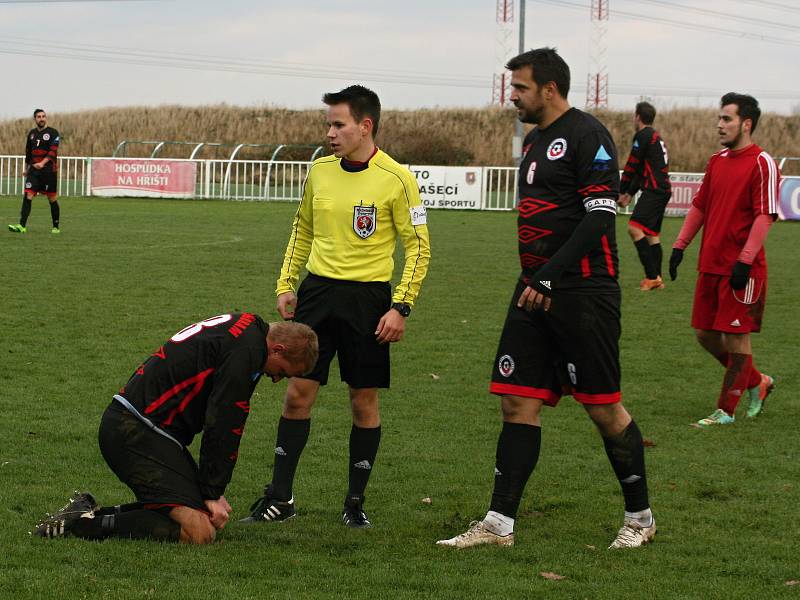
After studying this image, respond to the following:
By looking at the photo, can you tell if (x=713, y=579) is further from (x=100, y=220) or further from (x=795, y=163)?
(x=795, y=163)

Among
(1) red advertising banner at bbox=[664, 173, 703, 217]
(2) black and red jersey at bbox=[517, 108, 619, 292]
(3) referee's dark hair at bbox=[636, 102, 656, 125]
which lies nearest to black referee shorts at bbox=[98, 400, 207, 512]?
(2) black and red jersey at bbox=[517, 108, 619, 292]

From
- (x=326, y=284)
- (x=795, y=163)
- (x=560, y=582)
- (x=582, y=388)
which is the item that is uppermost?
(x=795, y=163)

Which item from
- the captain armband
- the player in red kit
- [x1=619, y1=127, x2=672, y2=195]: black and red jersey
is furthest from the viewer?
[x1=619, y1=127, x2=672, y2=195]: black and red jersey

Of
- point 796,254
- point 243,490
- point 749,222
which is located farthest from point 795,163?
point 243,490

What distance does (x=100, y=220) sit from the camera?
24203 mm

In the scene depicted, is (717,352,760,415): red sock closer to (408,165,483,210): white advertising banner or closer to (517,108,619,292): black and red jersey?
(517,108,619,292): black and red jersey

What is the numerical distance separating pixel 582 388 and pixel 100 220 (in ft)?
66.9

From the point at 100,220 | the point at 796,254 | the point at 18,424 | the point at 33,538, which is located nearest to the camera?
the point at 33,538

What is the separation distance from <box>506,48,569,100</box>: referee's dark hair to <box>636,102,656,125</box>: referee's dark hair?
9.16 metres

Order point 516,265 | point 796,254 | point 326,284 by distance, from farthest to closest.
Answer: point 796,254 → point 516,265 → point 326,284

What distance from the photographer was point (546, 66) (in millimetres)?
5059

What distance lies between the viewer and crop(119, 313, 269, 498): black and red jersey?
192 inches

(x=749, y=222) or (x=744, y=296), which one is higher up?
(x=749, y=222)

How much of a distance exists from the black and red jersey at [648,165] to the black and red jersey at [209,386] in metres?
10.3
